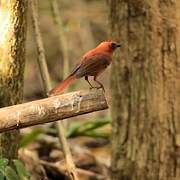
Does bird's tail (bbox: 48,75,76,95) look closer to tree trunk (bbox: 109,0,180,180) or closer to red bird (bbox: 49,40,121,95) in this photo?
red bird (bbox: 49,40,121,95)

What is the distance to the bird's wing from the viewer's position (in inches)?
159

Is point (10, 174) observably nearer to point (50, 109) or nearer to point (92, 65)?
point (50, 109)

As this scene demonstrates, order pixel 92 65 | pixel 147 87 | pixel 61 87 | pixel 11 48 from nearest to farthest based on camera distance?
pixel 61 87, pixel 92 65, pixel 11 48, pixel 147 87

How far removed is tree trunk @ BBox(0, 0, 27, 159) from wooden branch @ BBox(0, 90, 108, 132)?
0.71m

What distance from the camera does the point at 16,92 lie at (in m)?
4.31

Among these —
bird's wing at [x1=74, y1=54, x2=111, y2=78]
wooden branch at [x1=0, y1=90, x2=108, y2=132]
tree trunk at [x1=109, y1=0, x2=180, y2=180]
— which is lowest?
tree trunk at [x1=109, y1=0, x2=180, y2=180]

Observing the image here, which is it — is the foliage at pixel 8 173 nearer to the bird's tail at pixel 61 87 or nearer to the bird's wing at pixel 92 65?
the bird's tail at pixel 61 87

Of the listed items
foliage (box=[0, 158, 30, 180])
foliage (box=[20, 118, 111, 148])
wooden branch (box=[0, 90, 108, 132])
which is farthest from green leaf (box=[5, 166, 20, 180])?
foliage (box=[20, 118, 111, 148])

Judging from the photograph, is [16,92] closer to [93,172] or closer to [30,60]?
[93,172]

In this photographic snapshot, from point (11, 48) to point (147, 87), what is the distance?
1.50 meters

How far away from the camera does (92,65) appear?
407 centimetres


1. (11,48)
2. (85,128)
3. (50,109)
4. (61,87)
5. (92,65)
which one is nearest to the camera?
(50,109)

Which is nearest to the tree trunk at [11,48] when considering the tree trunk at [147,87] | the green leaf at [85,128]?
the tree trunk at [147,87]

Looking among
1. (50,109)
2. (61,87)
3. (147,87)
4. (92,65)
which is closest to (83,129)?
(147,87)
